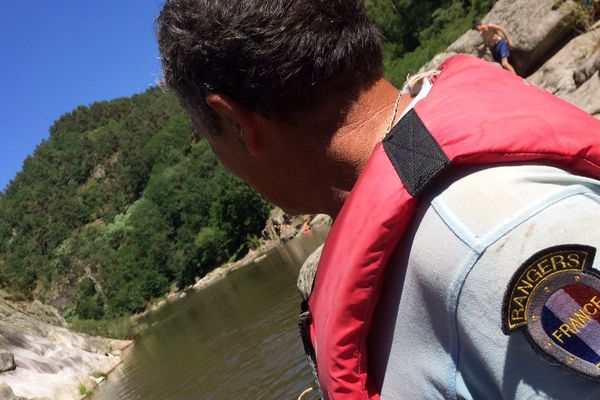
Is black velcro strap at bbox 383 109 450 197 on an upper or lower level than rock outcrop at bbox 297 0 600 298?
upper

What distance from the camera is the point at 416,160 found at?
1.08m

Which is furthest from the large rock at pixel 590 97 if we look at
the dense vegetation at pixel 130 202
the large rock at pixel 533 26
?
the large rock at pixel 533 26

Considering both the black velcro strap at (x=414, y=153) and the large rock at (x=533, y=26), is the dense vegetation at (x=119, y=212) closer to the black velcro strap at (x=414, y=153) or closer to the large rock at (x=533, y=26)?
the large rock at (x=533, y=26)

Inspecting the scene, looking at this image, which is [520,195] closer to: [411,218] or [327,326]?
[411,218]

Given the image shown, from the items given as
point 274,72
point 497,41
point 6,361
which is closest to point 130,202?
point 6,361

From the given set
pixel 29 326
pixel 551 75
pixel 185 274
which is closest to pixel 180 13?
pixel 551 75

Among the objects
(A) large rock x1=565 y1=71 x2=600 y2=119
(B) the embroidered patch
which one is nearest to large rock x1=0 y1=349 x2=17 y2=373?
(A) large rock x1=565 y1=71 x2=600 y2=119

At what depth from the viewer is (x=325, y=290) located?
1378 millimetres

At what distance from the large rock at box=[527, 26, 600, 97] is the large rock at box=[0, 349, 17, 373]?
59.3 feet

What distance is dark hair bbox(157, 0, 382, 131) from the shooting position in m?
1.24

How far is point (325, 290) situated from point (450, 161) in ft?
1.68

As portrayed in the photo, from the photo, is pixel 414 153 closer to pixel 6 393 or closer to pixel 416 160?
pixel 416 160

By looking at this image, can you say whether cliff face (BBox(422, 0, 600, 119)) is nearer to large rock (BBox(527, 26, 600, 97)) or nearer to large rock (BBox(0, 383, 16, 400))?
large rock (BBox(527, 26, 600, 97))

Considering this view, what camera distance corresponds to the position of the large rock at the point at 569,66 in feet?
29.0
